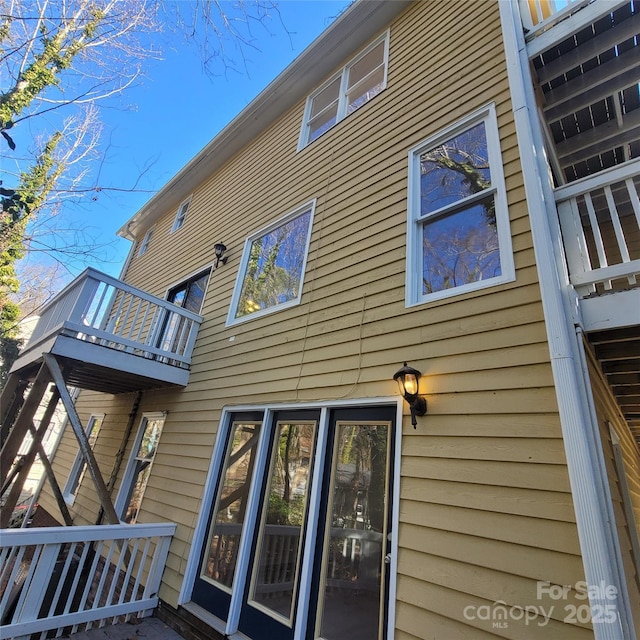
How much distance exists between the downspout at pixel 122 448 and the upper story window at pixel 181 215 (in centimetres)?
417

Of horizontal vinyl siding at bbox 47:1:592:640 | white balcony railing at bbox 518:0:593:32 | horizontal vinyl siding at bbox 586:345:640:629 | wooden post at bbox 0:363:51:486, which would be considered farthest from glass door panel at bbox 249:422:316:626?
white balcony railing at bbox 518:0:593:32

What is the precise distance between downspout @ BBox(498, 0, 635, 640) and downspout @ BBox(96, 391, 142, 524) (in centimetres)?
644

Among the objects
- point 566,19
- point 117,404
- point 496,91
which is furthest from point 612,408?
point 117,404

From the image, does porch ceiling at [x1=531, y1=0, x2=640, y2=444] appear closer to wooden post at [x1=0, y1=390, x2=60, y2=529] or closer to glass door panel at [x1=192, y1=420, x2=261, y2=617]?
glass door panel at [x1=192, y1=420, x2=261, y2=617]

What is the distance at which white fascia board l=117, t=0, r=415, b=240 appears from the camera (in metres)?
5.17

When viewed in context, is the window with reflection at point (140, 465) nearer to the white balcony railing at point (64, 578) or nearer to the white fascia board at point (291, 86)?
the white balcony railing at point (64, 578)

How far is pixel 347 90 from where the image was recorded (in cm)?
532

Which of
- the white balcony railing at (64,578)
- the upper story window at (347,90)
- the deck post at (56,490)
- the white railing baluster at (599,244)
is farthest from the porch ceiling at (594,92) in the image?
the deck post at (56,490)

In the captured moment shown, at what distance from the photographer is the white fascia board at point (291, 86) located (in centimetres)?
517

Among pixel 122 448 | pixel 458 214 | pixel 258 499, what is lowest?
pixel 258 499

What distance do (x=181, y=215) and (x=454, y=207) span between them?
7285 mm

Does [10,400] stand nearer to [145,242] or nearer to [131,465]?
[131,465]

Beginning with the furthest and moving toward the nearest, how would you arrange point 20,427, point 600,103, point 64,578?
point 20,427 < point 600,103 < point 64,578

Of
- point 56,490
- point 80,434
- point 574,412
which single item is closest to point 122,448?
point 56,490
